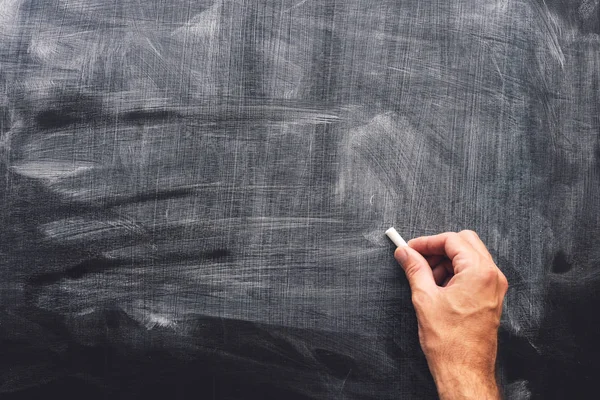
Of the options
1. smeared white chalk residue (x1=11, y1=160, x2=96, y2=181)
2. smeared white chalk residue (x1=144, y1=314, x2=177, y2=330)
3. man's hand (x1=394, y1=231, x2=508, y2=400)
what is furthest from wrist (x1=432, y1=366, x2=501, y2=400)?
smeared white chalk residue (x1=11, y1=160, x2=96, y2=181)

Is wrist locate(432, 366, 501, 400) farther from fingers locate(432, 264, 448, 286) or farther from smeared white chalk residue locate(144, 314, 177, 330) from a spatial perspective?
smeared white chalk residue locate(144, 314, 177, 330)

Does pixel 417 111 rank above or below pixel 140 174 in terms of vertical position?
above

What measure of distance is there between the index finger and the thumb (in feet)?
0.05

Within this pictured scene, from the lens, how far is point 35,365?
699 millimetres

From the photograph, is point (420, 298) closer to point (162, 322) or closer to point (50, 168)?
point (162, 322)

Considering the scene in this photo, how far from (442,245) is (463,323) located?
12 centimetres

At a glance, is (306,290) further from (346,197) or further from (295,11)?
(295,11)

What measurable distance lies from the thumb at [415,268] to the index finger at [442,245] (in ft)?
0.05

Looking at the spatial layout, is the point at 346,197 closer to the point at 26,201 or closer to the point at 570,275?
the point at 570,275

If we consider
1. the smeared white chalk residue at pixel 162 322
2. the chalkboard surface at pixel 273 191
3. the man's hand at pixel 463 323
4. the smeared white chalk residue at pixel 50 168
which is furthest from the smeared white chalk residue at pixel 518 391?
the smeared white chalk residue at pixel 50 168

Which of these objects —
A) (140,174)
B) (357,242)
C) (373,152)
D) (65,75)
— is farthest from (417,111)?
(65,75)

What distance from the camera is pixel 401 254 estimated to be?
665mm

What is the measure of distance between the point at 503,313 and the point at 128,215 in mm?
618

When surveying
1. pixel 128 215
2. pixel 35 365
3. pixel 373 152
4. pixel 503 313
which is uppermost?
pixel 373 152
